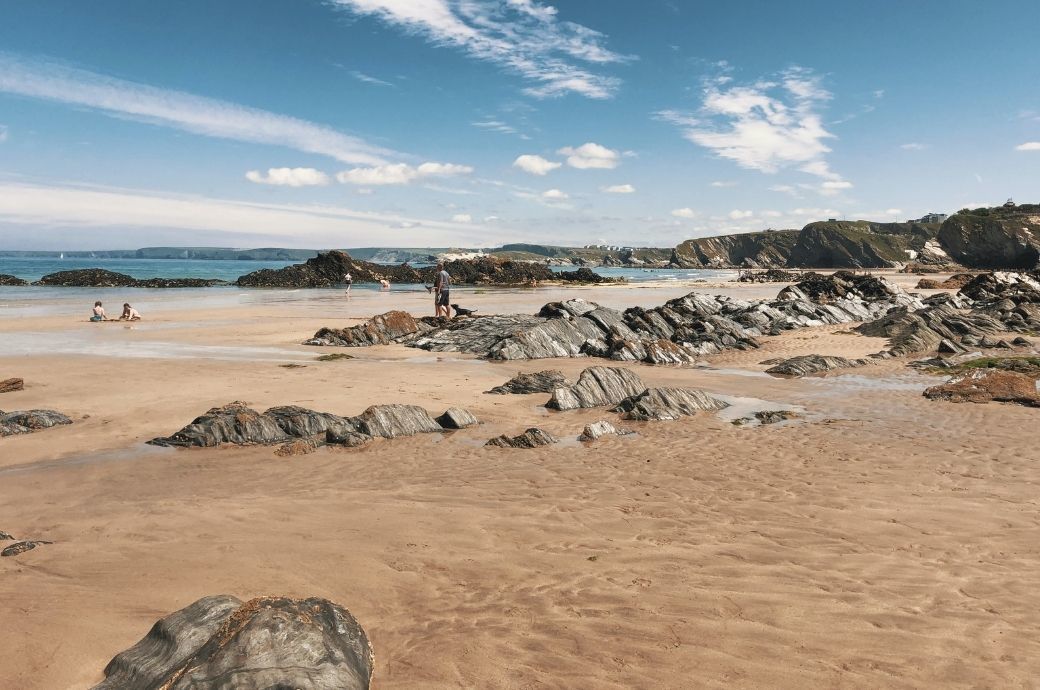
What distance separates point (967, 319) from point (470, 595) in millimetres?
28627

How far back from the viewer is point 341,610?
15.4 ft

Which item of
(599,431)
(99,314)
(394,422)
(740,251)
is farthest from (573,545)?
(740,251)

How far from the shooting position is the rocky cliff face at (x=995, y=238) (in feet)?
331

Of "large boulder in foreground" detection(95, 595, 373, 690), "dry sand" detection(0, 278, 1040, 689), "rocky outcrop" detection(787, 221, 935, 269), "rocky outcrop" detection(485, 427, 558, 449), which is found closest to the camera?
"large boulder in foreground" detection(95, 595, 373, 690)

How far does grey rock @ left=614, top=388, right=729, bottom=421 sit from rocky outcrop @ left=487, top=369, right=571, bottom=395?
7.64 ft

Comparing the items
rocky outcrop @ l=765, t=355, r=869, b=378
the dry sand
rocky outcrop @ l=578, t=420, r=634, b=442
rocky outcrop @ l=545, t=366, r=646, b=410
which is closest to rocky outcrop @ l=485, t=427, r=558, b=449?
the dry sand

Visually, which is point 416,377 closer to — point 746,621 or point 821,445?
point 821,445

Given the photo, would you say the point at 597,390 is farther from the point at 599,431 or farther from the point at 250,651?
the point at 250,651

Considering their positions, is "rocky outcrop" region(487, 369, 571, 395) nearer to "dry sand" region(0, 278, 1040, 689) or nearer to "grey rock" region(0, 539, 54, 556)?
"dry sand" region(0, 278, 1040, 689)

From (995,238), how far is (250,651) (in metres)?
136

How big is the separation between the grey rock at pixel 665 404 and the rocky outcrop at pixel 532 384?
91.7 inches

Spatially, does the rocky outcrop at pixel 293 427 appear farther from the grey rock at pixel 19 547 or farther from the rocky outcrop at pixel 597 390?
the grey rock at pixel 19 547

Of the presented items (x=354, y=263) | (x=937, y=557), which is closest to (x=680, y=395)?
(x=937, y=557)

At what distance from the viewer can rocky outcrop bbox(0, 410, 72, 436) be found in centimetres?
1098
